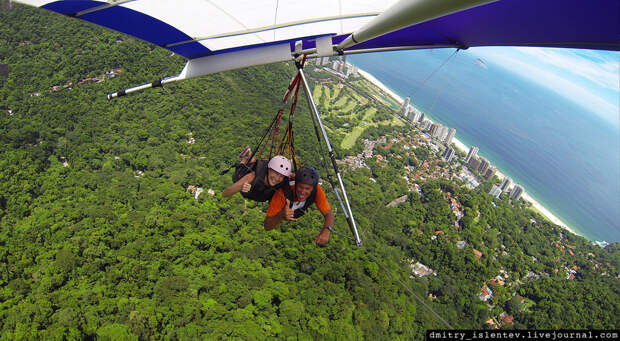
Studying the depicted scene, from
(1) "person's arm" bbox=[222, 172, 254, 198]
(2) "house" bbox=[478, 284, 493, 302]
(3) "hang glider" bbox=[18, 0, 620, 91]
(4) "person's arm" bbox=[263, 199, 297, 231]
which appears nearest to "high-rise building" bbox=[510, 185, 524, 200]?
(2) "house" bbox=[478, 284, 493, 302]

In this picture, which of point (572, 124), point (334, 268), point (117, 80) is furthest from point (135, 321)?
point (572, 124)

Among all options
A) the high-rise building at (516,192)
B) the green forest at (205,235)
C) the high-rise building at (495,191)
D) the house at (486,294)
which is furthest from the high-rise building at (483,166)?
the house at (486,294)

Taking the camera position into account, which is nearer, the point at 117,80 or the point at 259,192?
the point at 259,192

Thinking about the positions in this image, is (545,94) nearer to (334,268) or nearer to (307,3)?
(334,268)

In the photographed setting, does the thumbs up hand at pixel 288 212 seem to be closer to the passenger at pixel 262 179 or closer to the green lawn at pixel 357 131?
the passenger at pixel 262 179

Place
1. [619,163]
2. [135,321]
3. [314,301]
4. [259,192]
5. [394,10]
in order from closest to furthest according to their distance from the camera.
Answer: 1. [394,10]
2. [259,192]
3. [135,321]
4. [314,301]
5. [619,163]

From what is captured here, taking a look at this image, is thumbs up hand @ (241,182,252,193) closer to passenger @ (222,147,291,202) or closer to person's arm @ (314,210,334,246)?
passenger @ (222,147,291,202)
